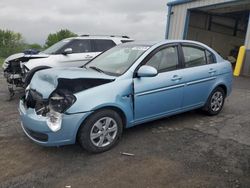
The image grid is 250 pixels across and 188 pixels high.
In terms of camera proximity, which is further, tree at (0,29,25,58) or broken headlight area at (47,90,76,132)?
tree at (0,29,25,58)

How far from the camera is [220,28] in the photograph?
65.7 ft

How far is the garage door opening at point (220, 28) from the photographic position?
57.7ft

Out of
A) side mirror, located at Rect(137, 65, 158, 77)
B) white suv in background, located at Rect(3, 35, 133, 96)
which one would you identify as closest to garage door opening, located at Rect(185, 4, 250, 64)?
white suv in background, located at Rect(3, 35, 133, 96)

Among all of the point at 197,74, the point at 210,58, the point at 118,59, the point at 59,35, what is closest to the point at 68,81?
the point at 118,59

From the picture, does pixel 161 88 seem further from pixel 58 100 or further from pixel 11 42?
pixel 11 42

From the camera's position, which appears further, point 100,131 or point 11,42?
point 11,42

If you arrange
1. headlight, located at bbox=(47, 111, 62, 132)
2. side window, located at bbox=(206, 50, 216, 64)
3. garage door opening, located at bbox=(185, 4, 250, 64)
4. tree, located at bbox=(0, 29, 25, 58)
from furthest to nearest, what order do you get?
tree, located at bbox=(0, 29, 25, 58) → garage door opening, located at bbox=(185, 4, 250, 64) → side window, located at bbox=(206, 50, 216, 64) → headlight, located at bbox=(47, 111, 62, 132)

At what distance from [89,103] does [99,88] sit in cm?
28

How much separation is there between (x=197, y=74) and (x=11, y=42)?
77.1ft

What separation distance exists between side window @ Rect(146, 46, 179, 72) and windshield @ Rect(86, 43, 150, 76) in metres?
0.24

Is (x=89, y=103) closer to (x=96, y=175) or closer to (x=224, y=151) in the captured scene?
(x=96, y=175)

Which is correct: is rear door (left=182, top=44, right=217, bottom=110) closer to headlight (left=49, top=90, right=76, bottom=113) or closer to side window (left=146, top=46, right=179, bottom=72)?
side window (left=146, top=46, right=179, bottom=72)

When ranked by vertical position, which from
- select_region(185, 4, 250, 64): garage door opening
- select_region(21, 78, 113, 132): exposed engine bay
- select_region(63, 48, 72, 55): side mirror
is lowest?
select_region(21, 78, 113, 132): exposed engine bay

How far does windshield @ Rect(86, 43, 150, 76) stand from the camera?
13.3 feet
